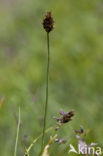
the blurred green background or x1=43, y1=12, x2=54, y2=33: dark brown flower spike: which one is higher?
x1=43, y1=12, x2=54, y2=33: dark brown flower spike

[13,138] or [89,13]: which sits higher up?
[89,13]

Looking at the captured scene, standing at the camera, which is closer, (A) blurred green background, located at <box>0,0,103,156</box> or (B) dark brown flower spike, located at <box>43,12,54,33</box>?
(B) dark brown flower spike, located at <box>43,12,54,33</box>

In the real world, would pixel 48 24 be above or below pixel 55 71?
above

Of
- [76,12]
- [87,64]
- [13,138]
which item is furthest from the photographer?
[76,12]

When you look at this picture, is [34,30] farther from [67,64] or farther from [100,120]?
[100,120]

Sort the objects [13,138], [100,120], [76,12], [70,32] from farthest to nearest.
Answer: [76,12], [70,32], [100,120], [13,138]

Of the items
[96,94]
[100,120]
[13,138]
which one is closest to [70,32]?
[96,94]

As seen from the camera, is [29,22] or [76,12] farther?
[29,22]

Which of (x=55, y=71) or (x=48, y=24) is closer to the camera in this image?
(x=48, y=24)
